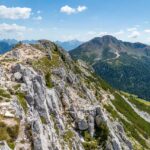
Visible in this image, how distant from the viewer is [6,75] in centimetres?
7950

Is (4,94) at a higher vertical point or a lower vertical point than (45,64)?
lower

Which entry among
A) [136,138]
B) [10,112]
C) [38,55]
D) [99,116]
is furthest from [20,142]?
[136,138]

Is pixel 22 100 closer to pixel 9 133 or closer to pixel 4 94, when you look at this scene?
pixel 4 94

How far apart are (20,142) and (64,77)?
228ft

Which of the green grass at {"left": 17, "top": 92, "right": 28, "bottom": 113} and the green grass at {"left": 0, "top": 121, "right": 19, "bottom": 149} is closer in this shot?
the green grass at {"left": 0, "top": 121, "right": 19, "bottom": 149}

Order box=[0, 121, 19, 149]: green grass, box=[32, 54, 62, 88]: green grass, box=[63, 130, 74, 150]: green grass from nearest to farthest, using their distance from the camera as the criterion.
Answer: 1. box=[0, 121, 19, 149]: green grass
2. box=[63, 130, 74, 150]: green grass
3. box=[32, 54, 62, 88]: green grass

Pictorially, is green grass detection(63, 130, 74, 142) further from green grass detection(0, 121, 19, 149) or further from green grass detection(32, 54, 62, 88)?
green grass detection(0, 121, 19, 149)

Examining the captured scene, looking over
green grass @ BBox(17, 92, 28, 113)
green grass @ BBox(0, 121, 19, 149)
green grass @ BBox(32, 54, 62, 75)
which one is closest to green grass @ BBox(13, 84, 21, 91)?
green grass @ BBox(17, 92, 28, 113)

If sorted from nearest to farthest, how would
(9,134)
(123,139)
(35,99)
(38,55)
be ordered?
(9,134) < (35,99) < (123,139) < (38,55)

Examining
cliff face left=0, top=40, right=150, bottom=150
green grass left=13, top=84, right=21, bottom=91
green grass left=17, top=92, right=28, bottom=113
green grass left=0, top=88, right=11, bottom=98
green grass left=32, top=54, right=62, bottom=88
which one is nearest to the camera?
cliff face left=0, top=40, right=150, bottom=150

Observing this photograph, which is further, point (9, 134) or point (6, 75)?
point (6, 75)

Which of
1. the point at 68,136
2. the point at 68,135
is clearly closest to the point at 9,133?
the point at 68,136

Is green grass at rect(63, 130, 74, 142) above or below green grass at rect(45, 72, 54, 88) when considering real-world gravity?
below

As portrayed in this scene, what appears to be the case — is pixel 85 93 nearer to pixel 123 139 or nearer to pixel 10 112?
pixel 123 139
